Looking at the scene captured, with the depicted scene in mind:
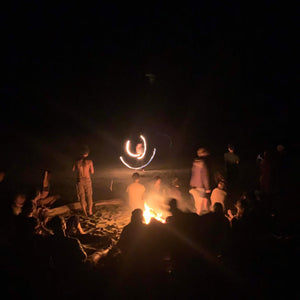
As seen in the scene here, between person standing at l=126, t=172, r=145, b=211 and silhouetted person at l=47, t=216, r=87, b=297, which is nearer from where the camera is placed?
silhouetted person at l=47, t=216, r=87, b=297

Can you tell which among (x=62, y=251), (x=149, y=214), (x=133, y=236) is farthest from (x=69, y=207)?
(x=133, y=236)

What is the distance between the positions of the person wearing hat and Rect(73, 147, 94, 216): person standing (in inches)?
126

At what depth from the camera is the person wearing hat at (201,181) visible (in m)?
6.57

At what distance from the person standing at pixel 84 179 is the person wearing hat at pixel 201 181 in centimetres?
319

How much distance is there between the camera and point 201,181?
6.66 meters

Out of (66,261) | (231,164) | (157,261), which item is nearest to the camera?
(66,261)

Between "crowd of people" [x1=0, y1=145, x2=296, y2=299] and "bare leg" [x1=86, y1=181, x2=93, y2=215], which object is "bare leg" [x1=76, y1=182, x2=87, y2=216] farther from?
"crowd of people" [x1=0, y1=145, x2=296, y2=299]

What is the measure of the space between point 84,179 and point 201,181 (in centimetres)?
359

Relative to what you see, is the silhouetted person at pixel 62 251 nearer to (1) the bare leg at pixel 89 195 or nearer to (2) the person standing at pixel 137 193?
(2) the person standing at pixel 137 193

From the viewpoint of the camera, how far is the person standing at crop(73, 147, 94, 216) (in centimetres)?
736

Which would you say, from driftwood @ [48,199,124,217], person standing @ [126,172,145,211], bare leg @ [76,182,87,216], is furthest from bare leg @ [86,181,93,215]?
person standing @ [126,172,145,211]

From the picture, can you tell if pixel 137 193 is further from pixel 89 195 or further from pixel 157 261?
pixel 157 261

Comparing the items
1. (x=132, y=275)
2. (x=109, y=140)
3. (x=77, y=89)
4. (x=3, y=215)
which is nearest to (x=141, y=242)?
(x=132, y=275)

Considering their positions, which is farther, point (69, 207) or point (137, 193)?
point (69, 207)
